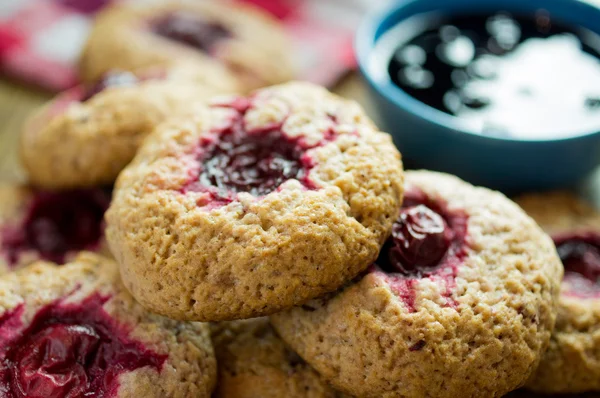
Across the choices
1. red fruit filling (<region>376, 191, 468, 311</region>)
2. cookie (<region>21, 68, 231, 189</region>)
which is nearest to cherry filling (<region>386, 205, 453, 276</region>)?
red fruit filling (<region>376, 191, 468, 311</region>)

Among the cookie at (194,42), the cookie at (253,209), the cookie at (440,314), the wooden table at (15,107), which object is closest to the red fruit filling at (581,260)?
the cookie at (440,314)

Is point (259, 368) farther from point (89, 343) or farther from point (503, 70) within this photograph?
point (503, 70)

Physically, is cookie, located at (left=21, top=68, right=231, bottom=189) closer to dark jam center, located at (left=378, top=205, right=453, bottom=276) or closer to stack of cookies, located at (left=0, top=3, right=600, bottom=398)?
stack of cookies, located at (left=0, top=3, right=600, bottom=398)

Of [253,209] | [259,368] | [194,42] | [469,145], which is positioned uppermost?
[253,209]

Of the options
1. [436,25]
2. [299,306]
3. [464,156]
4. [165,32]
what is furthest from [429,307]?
[165,32]

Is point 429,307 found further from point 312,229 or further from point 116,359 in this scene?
point 116,359

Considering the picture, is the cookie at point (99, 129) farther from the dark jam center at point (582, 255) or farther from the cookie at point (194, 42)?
the dark jam center at point (582, 255)

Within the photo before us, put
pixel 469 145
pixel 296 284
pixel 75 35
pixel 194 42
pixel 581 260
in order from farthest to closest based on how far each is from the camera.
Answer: pixel 75 35, pixel 194 42, pixel 469 145, pixel 581 260, pixel 296 284

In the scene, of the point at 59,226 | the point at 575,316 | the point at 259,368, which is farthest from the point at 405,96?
the point at 59,226
